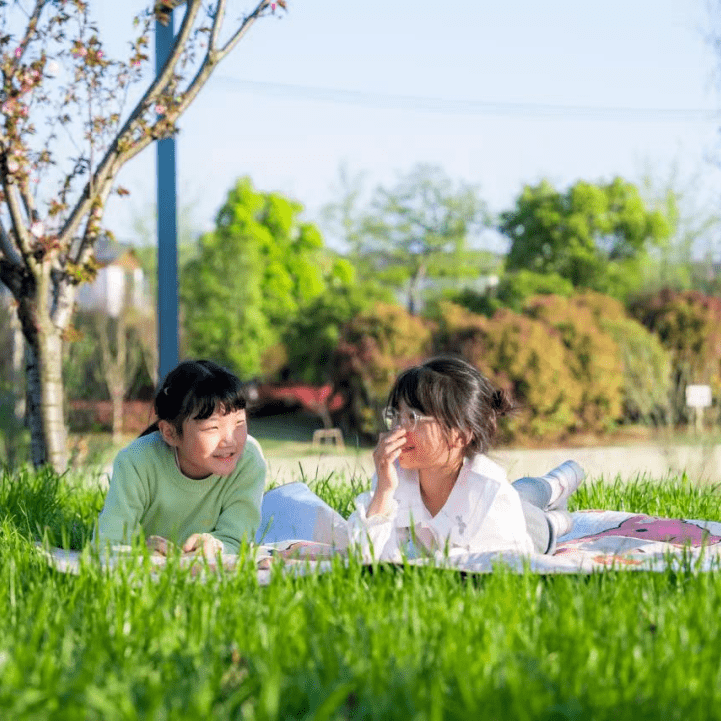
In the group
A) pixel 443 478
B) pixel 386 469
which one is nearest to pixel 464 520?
pixel 443 478

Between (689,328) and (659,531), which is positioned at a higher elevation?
(689,328)

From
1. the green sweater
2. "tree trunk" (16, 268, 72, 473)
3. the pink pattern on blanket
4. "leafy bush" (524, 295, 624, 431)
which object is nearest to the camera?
the green sweater

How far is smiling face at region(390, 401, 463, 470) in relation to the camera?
3.27m

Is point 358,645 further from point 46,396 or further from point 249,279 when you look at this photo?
point 249,279

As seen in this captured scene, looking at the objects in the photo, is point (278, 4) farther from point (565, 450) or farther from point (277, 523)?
point (565, 450)

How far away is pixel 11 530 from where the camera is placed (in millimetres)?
3475

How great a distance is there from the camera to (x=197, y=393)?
3.25m

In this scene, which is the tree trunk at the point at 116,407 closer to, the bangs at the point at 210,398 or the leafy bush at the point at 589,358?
the leafy bush at the point at 589,358

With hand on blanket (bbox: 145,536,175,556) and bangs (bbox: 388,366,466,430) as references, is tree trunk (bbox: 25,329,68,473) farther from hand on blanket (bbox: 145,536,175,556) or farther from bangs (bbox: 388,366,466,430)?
bangs (bbox: 388,366,466,430)

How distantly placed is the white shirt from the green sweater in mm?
388

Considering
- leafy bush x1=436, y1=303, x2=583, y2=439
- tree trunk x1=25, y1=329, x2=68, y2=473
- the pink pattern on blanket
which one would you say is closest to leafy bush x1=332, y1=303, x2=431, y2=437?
leafy bush x1=436, y1=303, x2=583, y2=439

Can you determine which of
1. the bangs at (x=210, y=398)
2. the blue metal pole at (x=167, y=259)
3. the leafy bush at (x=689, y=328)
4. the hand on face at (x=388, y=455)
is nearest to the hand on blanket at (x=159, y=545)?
the bangs at (x=210, y=398)

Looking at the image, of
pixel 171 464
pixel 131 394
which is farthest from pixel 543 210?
pixel 171 464

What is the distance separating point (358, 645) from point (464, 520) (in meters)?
1.26
